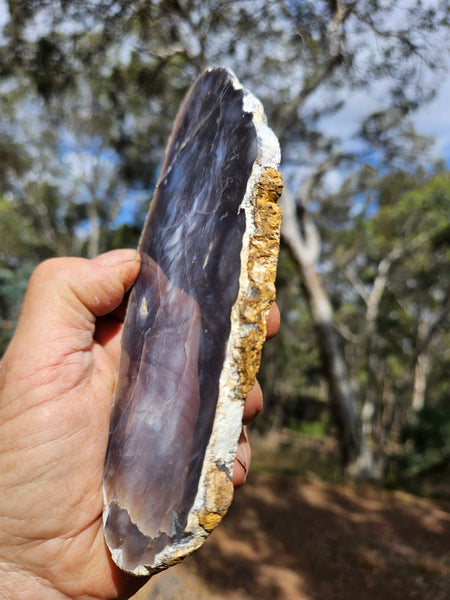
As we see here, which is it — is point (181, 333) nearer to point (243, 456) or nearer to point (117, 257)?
point (243, 456)

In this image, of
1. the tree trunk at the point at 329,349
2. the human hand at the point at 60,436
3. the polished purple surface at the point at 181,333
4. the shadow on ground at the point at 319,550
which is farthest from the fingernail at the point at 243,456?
the tree trunk at the point at 329,349

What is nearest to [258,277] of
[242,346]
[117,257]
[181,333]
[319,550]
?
[242,346]

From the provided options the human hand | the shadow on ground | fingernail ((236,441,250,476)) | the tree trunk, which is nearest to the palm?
the human hand

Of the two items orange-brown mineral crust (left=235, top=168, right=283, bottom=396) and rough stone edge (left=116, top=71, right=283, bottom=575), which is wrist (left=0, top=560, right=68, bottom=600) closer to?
rough stone edge (left=116, top=71, right=283, bottom=575)

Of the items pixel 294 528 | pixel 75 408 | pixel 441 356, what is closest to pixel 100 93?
pixel 294 528

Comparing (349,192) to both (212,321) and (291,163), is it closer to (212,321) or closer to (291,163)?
(291,163)

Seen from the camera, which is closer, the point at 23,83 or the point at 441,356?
the point at 23,83
